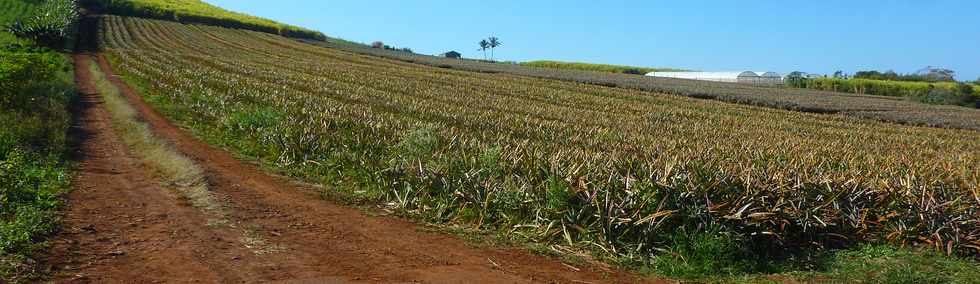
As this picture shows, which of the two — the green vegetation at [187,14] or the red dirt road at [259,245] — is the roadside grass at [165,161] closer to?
the red dirt road at [259,245]

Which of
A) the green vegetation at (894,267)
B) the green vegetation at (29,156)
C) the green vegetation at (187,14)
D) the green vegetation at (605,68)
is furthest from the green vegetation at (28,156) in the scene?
the green vegetation at (605,68)

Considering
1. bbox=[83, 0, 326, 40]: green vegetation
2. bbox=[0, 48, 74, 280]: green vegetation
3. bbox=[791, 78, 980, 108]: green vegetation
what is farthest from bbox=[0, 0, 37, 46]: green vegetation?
bbox=[791, 78, 980, 108]: green vegetation

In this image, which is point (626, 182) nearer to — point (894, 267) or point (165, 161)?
point (894, 267)

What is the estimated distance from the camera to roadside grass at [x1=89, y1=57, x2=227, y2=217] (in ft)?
29.5

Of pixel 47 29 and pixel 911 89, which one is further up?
pixel 47 29

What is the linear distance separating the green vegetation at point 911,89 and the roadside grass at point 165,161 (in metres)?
50.6

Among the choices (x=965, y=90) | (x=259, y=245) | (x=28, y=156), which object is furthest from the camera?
(x=965, y=90)

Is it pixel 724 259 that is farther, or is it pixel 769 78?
pixel 769 78

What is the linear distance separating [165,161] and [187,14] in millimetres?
76325

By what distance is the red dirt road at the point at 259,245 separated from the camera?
621 cm

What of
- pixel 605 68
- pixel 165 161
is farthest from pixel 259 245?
pixel 605 68

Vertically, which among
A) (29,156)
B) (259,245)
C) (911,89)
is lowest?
(259,245)

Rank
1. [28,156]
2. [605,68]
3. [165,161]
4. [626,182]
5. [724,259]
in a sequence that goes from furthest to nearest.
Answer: [605,68], [165,161], [28,156], [626,182], [724,259]

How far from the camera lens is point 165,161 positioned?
1173 cm
